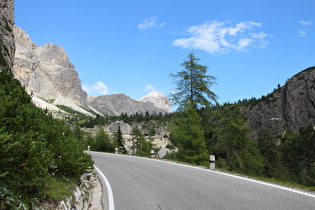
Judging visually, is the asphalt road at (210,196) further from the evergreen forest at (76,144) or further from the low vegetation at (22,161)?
the low vegetation at (22,161)

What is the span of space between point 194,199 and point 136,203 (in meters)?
1.45

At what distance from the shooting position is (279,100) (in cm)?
12031

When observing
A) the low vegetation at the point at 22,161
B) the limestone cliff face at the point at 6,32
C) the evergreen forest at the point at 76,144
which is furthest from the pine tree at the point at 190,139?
the low vegetation at the point at 22,161

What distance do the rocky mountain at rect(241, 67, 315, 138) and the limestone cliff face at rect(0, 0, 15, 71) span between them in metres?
95.0

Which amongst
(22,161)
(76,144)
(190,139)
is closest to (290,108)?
(190,139)

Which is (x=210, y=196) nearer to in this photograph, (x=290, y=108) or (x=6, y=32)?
(x=6, y=32)

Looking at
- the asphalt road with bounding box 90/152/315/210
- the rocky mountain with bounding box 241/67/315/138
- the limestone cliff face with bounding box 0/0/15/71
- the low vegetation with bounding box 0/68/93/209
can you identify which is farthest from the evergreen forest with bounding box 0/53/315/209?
the rocky mountain with bounding box 241/67/315/138

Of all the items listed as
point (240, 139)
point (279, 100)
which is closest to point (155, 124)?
point (279, 100)

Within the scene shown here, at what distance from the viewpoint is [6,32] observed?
1574cm

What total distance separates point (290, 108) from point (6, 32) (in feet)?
394

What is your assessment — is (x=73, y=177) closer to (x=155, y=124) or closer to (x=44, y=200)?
(x=44, y=200)

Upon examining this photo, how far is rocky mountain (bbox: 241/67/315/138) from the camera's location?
4107 inches

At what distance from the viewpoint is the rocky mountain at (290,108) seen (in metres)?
104

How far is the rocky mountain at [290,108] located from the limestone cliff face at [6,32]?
312 feet
